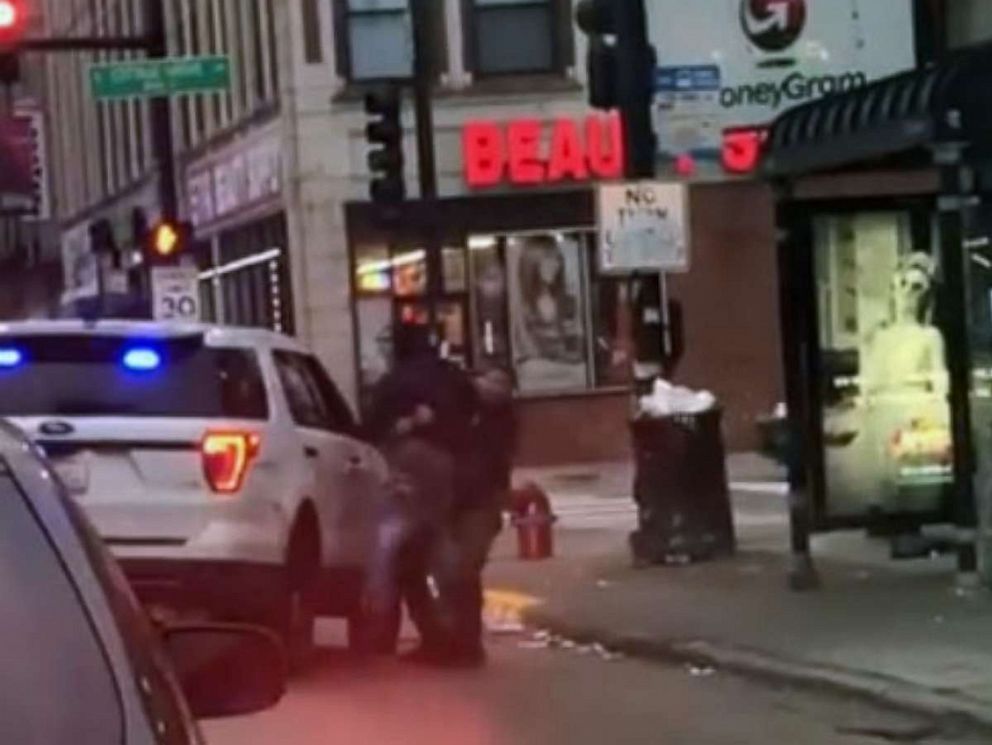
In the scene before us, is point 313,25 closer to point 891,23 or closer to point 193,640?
point 891,23

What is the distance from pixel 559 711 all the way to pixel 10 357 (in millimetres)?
3110

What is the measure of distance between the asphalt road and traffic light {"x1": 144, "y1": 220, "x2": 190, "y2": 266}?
14245mm

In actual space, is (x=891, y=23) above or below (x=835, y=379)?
above

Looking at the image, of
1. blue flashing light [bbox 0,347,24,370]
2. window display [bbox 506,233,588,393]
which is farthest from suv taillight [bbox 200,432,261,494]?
window display [bbox 506,233,588,393]

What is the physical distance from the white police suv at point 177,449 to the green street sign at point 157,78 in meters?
12.8

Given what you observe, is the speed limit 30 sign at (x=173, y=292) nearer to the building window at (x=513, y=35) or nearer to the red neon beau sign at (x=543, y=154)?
the red neon beau sign at (x=543, y=154)

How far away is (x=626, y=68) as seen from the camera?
19375mm

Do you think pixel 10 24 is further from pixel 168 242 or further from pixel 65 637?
pixel 65 637

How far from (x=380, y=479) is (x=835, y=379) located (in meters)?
3.29

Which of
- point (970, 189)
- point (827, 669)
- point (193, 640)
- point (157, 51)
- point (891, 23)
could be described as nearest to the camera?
point (193, 640)

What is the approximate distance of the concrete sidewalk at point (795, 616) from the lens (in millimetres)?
13406

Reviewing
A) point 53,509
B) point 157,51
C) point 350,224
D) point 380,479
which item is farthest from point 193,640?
point 350,224

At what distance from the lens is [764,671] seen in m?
14.1

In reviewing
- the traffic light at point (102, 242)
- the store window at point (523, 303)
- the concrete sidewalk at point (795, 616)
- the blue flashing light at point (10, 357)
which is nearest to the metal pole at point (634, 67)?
the concrete sidewalk at point (795, 616)
